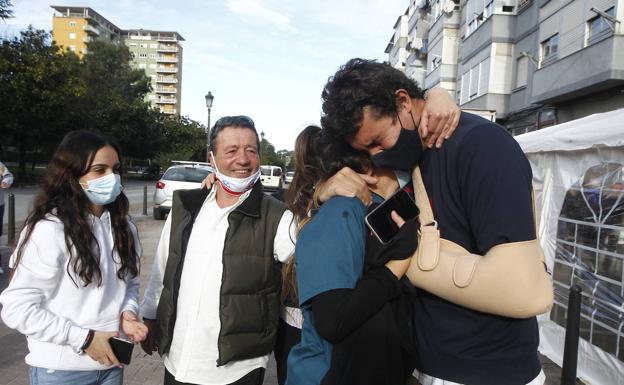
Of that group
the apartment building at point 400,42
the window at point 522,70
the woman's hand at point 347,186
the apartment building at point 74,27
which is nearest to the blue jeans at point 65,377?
the woman's hand at point 347,186

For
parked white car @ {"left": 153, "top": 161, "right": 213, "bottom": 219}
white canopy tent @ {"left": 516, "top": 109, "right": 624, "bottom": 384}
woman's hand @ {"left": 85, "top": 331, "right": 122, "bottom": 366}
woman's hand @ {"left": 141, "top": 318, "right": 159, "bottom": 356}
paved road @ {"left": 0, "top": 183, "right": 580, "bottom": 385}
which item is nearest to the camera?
woman's hand @ {"left": 85, "top": 331, "right": 122, "bottom": 366}

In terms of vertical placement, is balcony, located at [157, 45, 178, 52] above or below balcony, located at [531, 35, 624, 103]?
above

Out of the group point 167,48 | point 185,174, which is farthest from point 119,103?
point 167,48

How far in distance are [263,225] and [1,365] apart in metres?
3.34

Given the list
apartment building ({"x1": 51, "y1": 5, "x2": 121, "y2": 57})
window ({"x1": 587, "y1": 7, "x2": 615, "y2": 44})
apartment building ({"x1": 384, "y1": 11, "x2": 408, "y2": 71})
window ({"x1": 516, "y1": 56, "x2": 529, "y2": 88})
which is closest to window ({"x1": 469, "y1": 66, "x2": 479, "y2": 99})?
window ({"x1": 516, "y1": 56, "x2": 529, "y2": 88})

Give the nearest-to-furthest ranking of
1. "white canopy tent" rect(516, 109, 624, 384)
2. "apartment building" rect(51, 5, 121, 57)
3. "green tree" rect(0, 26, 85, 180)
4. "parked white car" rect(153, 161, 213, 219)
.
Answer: "white canopy tent" rect(516, 109, 624, 384) < "parked white car" rect(153, 161, 213, 219) < "green tree" rect(0, 26, 85, 180) < "apartment building" rect(51, 5, 121, 57)

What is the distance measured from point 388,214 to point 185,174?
499 inches

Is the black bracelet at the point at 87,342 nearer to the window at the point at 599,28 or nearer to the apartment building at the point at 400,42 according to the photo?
the window at the point at 599,28

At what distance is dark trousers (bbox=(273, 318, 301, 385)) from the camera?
8.25 feet

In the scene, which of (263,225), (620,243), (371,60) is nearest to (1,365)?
(263,225)

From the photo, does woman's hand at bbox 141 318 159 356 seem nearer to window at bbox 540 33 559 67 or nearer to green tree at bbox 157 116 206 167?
window at bbox 540 33 559 67

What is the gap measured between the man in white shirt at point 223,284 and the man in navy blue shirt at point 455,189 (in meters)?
0.74

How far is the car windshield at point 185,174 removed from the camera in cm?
1330

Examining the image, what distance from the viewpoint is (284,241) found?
2.28 m
